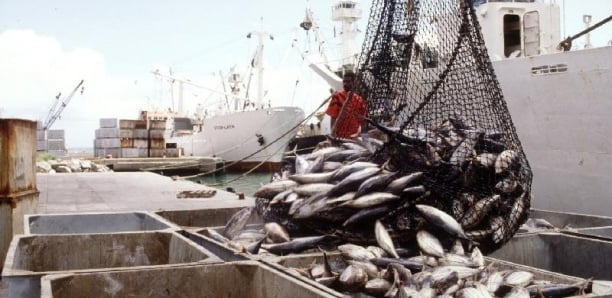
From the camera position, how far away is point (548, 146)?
13.8m

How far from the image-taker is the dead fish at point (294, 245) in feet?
17.0

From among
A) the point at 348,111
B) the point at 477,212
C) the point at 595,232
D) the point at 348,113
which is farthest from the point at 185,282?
the point at 595,232

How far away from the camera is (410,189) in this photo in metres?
5.44

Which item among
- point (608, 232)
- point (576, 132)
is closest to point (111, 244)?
point (608, 232)

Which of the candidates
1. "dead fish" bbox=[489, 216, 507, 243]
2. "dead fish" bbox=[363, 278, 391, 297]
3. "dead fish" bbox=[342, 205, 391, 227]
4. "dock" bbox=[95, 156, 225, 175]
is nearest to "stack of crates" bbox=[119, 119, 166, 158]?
"dock" bbox=[95, 156, 225, 175]

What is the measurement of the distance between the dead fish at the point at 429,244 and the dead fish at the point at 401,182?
46 centimetres

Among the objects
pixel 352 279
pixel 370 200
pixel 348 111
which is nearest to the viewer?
pixel 352 279

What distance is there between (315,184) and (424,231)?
3.97 feet

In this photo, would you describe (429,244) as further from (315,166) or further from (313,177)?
(315,166)

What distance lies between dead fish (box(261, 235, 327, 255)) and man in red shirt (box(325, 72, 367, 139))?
101 inches

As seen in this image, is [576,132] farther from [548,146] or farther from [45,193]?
[45,193]

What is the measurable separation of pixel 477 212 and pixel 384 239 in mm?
1087

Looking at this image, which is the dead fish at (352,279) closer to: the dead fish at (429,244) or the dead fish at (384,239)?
the dead fish at (384,239)

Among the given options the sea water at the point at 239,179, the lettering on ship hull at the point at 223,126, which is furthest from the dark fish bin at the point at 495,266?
the lettering on ship hull at the point at 223,126
